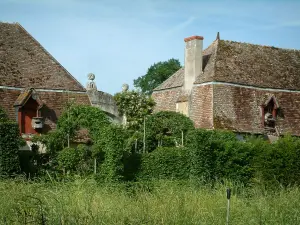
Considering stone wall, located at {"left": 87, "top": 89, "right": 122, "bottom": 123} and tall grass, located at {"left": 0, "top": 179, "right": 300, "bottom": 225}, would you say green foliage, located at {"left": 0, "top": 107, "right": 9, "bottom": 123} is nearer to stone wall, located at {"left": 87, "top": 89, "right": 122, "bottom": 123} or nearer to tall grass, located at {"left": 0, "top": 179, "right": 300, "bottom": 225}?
stone wall, located at {"left": 87, "top": 89, "right": 122, "bottom": 123}

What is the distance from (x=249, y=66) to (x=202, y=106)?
14.1 ft

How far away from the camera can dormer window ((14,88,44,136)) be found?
26.0m

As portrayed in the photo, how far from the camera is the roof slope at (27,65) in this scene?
2692cm

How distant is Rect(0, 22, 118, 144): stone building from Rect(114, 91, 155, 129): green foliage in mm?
7188

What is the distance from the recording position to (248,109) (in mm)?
31625

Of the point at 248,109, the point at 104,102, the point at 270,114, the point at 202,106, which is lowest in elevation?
the point at 270,114

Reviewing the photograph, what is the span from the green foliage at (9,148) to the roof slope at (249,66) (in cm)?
1282

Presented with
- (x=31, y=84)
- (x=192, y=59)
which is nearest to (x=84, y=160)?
(x=31, y=84)

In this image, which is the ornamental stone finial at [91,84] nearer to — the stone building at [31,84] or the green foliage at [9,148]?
the stone building at [31,84]

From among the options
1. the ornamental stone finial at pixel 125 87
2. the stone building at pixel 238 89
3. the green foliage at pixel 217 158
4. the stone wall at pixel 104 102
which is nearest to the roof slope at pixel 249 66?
the stone building at pixel 238 89

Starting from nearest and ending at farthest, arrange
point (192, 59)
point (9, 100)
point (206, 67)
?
point (9, 100)
point (192, 59)
point (206, 67)

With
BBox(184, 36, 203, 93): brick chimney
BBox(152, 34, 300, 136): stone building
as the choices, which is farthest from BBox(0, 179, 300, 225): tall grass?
BBox(184, 36, 203, 93): brick chimney

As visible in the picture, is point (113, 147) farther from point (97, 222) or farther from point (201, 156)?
point (97, 222)

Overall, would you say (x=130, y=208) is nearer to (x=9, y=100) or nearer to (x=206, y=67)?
(x=9, y=100)
